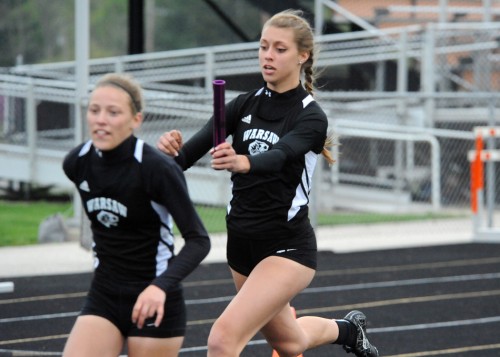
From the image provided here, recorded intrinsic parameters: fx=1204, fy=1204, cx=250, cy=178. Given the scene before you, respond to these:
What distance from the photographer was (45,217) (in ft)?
59.3

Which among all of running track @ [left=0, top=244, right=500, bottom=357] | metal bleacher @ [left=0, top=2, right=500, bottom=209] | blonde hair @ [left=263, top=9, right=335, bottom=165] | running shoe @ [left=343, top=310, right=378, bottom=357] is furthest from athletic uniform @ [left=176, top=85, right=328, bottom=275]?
metal bleacher @ [left=0, top=2, right=500, bottom=209]

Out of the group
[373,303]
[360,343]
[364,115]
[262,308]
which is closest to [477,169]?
[373,303]

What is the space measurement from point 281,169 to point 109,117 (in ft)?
3.68

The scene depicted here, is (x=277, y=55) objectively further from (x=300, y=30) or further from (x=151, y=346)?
(x=151, y=346)

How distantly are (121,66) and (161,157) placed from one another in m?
14.2

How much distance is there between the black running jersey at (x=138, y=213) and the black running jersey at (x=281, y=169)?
31.0 inches

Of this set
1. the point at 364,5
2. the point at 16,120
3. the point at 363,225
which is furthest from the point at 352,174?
the point at 364,5

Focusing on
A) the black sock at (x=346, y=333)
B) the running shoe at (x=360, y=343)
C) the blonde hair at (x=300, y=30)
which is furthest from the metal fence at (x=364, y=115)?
the blonde hair at (x=300, y=30)

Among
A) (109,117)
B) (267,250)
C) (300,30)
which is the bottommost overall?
(267,250)

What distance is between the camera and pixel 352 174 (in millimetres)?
A: 19188

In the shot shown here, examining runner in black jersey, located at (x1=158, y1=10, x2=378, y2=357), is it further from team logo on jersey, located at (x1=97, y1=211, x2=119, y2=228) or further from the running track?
the running track

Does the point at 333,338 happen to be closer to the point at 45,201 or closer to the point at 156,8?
the point at 45,201

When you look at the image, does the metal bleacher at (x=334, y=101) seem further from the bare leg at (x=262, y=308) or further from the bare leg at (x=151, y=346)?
the bare leg at (x=151, y=346)

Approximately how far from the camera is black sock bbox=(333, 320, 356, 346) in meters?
7.22
